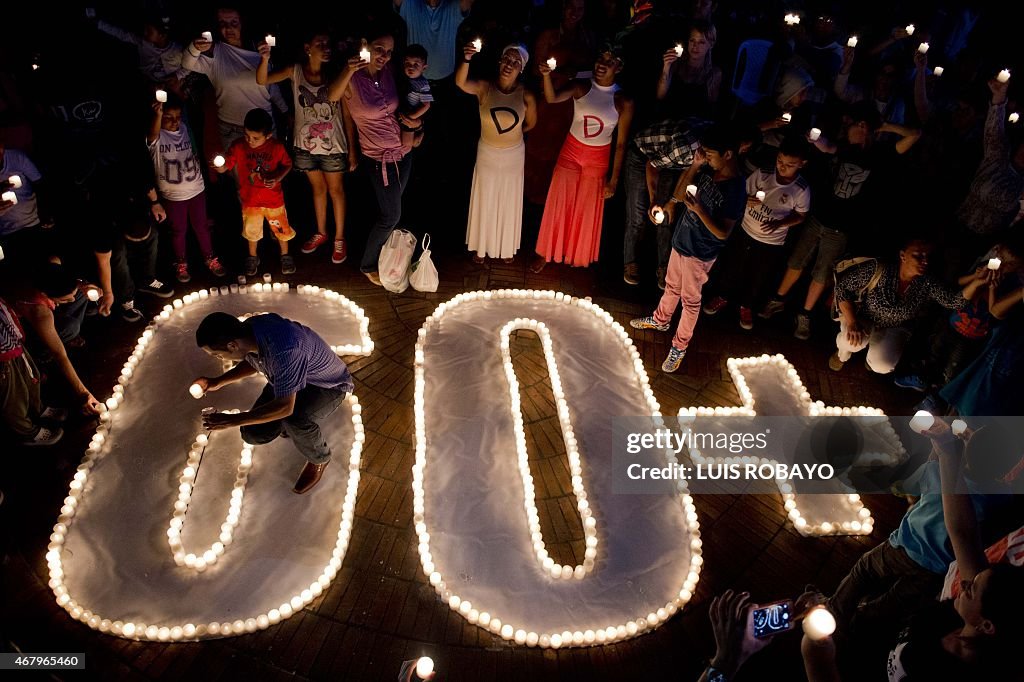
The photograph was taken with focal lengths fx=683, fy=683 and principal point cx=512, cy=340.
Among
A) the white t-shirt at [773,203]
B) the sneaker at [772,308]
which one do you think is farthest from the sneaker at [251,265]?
the sneaker at [772,308]

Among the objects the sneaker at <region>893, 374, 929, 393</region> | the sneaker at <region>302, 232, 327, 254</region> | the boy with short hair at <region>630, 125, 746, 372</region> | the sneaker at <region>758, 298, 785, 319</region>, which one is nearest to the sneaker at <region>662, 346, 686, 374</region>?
the boy with short hair at <region>630, 125, 746, 372</region>

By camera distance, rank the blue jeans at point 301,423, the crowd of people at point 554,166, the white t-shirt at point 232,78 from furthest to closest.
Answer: the white t-shirt at point 232,78, the crowd of people at point 554,166, the blue jeans at point 301,423

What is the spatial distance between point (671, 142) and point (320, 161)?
3.02 m

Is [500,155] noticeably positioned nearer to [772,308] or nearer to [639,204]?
[639,204]

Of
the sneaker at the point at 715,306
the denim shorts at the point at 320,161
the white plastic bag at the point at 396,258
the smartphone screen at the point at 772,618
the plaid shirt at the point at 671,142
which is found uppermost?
the plaid shirt at the point at 671,142

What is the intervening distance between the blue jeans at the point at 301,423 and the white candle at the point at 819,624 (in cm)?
300

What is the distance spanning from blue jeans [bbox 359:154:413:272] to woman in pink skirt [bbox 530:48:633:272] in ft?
4.56

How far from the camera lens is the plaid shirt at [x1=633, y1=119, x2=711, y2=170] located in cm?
564

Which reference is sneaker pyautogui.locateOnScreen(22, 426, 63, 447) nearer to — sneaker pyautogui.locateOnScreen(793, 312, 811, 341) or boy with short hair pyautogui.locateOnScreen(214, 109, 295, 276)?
boy with short hair pyautogui.locateOnScreen(214, 109, 295, 276)

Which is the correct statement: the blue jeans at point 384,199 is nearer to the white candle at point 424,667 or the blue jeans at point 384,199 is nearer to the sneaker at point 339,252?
the sneaker at point 339,252

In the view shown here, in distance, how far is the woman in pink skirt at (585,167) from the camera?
225 inches

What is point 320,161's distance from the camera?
19.6ft

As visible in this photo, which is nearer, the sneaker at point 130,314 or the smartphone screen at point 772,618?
the smartphone screen at point 772,618

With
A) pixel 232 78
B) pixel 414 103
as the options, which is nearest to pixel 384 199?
pixel 414 103
